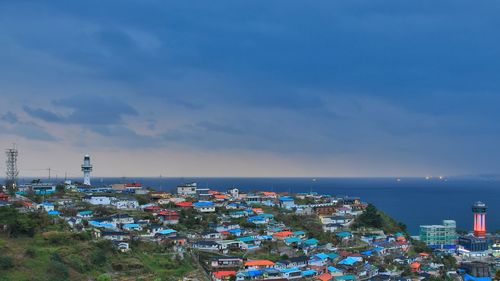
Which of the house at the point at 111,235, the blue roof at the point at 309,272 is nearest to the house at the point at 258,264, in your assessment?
the blue roof at the point at 309,272

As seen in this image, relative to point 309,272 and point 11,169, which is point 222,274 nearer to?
point 309,272

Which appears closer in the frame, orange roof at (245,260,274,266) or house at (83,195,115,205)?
orange roof at (245,260,274,266)

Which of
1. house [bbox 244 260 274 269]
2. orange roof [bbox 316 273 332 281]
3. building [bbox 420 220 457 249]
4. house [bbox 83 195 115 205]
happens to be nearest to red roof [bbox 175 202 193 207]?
house [bbox 83 195 115 205]

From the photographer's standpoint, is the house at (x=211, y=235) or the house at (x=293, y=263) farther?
the house at (x=211, y=235)

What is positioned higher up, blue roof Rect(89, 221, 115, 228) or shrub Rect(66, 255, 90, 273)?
blue roof Rect(89, 221, 115, 228)

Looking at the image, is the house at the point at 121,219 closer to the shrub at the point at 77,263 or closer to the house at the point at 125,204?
the house at the point at 125,204

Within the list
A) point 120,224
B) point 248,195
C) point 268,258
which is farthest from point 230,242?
point 248,195

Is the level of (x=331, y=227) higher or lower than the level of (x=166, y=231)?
lower

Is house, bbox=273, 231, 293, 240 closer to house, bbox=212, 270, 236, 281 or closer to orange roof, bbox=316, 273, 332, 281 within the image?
orange roof, bbox=316, 273, 332, 281

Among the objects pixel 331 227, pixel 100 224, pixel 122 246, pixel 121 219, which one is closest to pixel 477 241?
pixel 331 227
